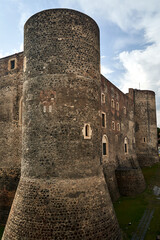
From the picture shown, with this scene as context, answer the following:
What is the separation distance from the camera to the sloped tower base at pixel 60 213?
8930mm

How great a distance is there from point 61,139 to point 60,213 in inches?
128

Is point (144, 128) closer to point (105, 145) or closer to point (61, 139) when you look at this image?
point (105, 145)

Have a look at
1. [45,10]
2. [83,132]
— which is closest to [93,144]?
[83,132]

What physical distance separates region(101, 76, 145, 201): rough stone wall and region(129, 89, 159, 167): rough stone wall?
9.50 ft

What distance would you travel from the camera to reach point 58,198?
30.5 ft

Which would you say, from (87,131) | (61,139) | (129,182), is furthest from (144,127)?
(61,139)

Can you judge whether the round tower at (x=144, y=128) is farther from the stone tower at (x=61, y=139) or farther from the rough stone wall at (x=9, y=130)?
the stone tower at (x=61, y=139)

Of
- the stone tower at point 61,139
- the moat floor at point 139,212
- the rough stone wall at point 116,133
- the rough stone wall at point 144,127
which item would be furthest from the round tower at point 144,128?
the stone tower at point 61,139

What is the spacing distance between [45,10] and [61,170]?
321 inches

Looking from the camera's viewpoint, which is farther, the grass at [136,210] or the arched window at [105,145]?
the arched window at [105,145]

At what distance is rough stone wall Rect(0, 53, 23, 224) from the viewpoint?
14.9 m

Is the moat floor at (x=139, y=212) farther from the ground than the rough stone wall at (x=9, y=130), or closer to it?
closer to it

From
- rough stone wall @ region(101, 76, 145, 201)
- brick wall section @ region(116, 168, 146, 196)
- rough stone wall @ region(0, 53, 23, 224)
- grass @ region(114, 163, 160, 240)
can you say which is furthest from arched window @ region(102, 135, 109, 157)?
rough stone wall @ region(0, 53, 23, 224)

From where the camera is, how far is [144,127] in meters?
32.7
